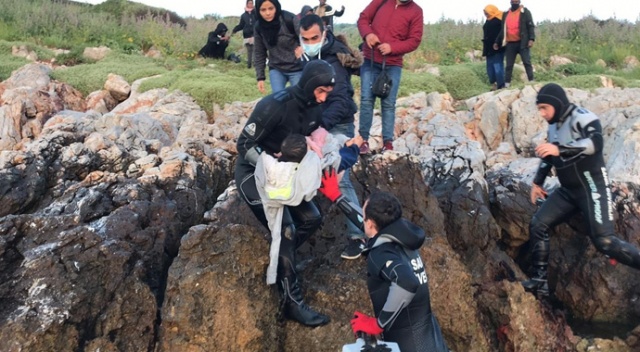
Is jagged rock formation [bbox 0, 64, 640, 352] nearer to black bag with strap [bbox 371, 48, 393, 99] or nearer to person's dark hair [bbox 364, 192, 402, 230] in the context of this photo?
black bag with strap [bbox 371, 48, 393, 99]

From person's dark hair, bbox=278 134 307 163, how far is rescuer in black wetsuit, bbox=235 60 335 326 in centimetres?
29

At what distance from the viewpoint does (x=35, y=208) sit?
714cm

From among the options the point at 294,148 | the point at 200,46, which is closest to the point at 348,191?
the point at 294,148

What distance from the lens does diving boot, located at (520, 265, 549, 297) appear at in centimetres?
667

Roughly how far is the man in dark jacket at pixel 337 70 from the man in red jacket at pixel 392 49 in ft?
4.66

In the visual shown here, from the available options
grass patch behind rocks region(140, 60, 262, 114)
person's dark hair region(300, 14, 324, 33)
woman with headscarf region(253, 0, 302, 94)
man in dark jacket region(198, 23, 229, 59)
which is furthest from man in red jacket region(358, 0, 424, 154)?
man in dark jacket region(198, 23, 229, 59)

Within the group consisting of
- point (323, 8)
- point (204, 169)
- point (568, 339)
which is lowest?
point (568, 339)

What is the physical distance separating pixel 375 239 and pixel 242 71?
609 inches

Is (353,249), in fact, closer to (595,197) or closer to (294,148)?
(294,148)

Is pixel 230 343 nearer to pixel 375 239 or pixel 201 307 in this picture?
pixel 201 307

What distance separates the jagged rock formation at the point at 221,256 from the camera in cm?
545

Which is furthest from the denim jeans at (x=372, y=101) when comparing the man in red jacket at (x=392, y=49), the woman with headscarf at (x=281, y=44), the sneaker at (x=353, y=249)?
the sneaker at (x=353, y=249)

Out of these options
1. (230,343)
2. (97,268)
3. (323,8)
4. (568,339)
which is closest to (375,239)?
(230,343)

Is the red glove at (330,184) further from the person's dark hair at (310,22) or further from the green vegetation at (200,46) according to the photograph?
the green vegetation at (200,46)
